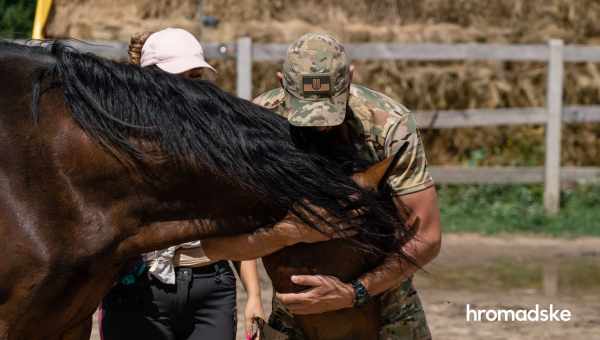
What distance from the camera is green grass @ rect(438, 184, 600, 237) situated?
8273 millimetres

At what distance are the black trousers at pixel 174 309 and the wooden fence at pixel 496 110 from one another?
548cm

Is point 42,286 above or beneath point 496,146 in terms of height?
above

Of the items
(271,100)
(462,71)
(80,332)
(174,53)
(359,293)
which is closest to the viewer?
(359,293)

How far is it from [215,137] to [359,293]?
537 millimetres

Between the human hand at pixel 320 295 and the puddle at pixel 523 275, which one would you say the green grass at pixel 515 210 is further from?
the human hand at pixel 320 295

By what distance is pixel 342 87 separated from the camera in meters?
2.53

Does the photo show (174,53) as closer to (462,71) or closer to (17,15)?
(17,15)

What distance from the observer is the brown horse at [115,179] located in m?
2.43

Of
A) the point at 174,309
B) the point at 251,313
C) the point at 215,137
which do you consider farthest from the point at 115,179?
the point at 251,313

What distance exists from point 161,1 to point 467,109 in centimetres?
305

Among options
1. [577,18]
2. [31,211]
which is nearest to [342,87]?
[31,211]

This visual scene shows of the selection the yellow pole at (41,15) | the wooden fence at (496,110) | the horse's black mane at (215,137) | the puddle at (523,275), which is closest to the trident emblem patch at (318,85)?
the horse's black mane at (215,137)

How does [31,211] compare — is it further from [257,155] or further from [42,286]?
[257,155]

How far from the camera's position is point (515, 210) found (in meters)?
8.68
